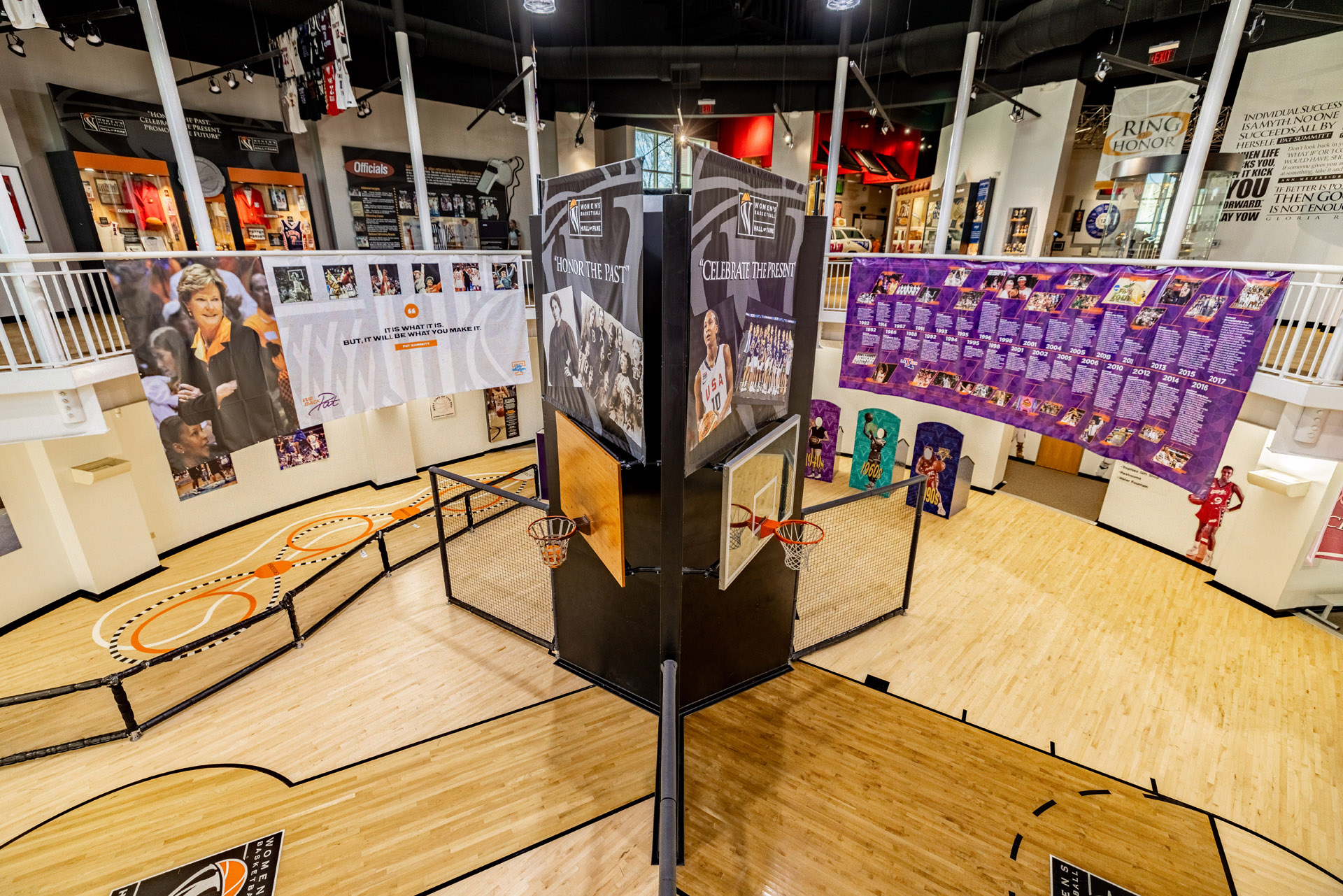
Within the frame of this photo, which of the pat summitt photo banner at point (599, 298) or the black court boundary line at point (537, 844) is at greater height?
the pat summitt photo banner at point (599, 298)

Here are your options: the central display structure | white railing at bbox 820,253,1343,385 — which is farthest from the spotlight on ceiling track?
the central display structure

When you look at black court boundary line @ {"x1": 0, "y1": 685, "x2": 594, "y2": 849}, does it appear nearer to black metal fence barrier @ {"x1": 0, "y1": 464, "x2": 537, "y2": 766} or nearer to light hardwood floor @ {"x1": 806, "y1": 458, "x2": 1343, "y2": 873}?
black metal fence barrier @ {"x1": 0, "y1": 464, "x2": 537, "y2": 766}

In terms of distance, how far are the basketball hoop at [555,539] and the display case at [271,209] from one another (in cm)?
840

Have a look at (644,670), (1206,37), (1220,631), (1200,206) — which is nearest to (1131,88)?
(1206,37)

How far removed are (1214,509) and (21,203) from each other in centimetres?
1679

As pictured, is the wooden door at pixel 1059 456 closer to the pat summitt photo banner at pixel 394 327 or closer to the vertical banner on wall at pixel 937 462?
the vertical banner on wall at pixel 937 462

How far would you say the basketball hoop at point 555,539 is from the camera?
464cm

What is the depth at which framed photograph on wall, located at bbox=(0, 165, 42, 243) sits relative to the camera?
754cm

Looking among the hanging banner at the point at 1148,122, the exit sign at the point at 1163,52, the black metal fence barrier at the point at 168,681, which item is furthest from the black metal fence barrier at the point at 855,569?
the exit sign at the point at 1163,52

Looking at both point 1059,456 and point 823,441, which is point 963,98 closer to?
point 823,441

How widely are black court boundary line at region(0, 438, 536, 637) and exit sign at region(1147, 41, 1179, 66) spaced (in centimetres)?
1402

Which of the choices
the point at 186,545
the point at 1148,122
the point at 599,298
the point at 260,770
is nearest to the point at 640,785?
the point at 260,770

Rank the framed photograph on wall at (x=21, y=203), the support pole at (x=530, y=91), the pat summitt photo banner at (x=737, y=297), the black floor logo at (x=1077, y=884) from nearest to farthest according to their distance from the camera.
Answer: the pat summitt photo banner at (x=737, y=297), the black floor logo at (x=1077, y=884), the framed photograph on wall at (x=21, y=203), the support pole at (x=530, y=91)

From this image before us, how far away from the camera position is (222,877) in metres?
4.04
